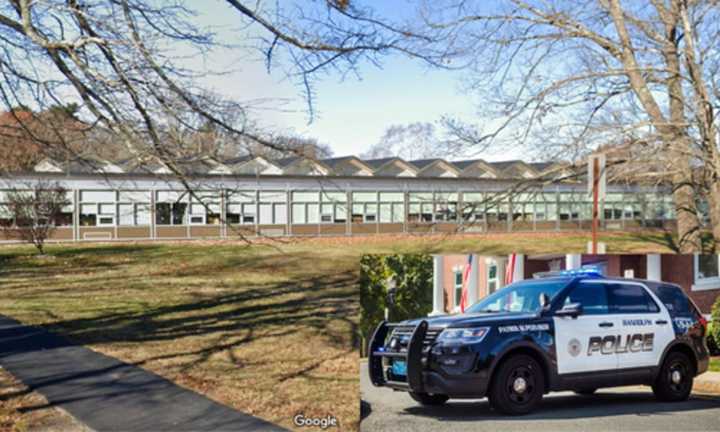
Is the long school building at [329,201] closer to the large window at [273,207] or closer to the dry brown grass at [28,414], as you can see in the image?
the large window at [273,207]

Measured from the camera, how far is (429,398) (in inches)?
164

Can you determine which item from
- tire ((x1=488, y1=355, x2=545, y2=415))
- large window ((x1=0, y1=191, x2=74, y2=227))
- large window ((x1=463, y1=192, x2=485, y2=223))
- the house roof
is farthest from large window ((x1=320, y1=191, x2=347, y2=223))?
large window ((x1=0, y1=191, x2=74, y2=227))

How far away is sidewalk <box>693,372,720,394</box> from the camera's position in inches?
159

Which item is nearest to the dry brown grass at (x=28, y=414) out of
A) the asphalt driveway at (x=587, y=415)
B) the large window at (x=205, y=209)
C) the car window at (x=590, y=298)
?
the large window at (x=205, y=209)

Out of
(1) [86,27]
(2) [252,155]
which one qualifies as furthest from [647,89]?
(1) [86,27]

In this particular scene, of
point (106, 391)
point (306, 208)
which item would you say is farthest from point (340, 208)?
point (106, 391)

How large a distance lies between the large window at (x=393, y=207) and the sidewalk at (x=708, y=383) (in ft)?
7.08

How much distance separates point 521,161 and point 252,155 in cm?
270

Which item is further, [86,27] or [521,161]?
[86,27]

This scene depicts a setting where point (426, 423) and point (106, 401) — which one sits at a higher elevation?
point (426, 423)

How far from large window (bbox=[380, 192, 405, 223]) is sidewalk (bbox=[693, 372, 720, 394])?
216 centimetres

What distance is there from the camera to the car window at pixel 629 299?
12.8ft

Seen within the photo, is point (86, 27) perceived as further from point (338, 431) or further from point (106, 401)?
point (338, 431)

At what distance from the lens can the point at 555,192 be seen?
6.03 meters
